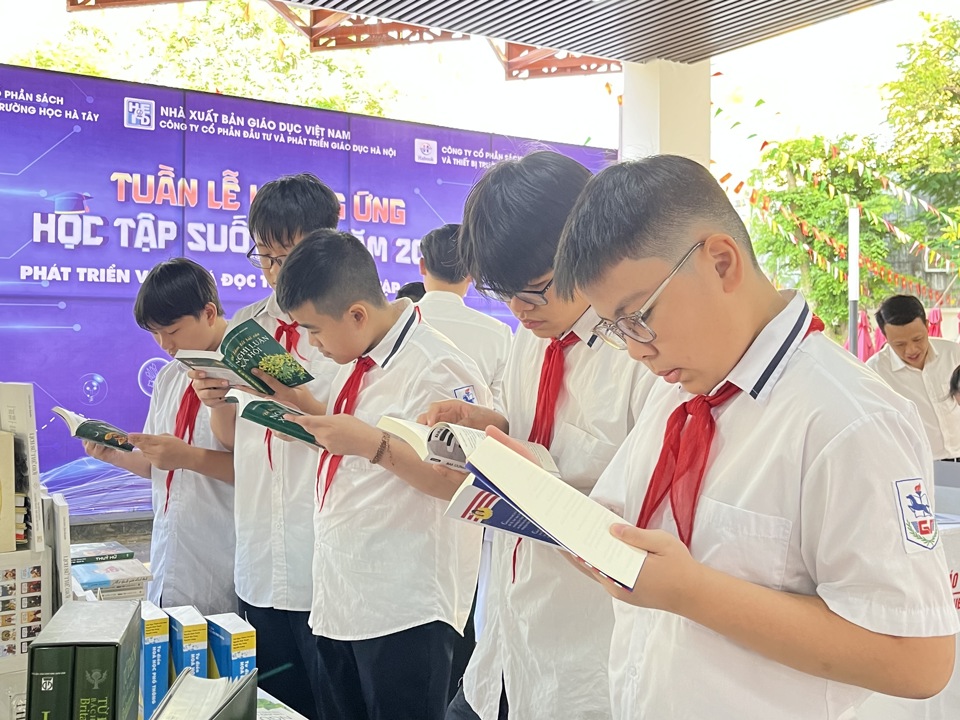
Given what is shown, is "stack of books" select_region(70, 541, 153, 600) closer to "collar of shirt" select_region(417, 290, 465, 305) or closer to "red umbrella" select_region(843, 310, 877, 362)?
"collar of shirt" select_region(417, 290, 465, 305)

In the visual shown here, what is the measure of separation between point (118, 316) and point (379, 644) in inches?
139

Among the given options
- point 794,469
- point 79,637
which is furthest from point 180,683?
point 794,469

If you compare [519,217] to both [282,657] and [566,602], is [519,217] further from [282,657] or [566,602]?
[282,657]

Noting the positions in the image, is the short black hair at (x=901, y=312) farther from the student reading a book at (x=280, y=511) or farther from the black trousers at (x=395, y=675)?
the black trousers at (x=395, y=675)

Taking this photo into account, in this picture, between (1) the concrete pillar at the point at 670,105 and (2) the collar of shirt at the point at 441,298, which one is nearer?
(2) the collar of shirt at the point at 441,298

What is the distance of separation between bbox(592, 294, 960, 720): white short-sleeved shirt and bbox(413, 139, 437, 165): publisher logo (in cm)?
504

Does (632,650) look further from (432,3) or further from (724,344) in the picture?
(432,3)

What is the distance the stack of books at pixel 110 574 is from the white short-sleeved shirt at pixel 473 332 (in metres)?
1.95

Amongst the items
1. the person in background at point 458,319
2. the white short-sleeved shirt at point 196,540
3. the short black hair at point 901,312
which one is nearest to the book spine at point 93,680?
the white short-sleeved shirt at point 196,540

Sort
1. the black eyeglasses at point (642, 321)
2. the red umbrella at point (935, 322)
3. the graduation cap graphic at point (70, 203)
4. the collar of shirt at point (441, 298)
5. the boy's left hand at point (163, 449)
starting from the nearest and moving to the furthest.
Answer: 1. the black eyeglasses at point (642, 321)
2. the boy's left hand at point (163, 449)
3. the collar of shirt at point (441, 298)
4. the graduation cap graphic at point (70, 203)
5. the red umbrella at point (935, 322)

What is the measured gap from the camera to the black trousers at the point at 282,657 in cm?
253

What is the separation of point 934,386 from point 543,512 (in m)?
4.59

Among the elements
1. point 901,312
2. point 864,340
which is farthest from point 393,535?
point 864,340

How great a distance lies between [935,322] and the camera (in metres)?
5.44
